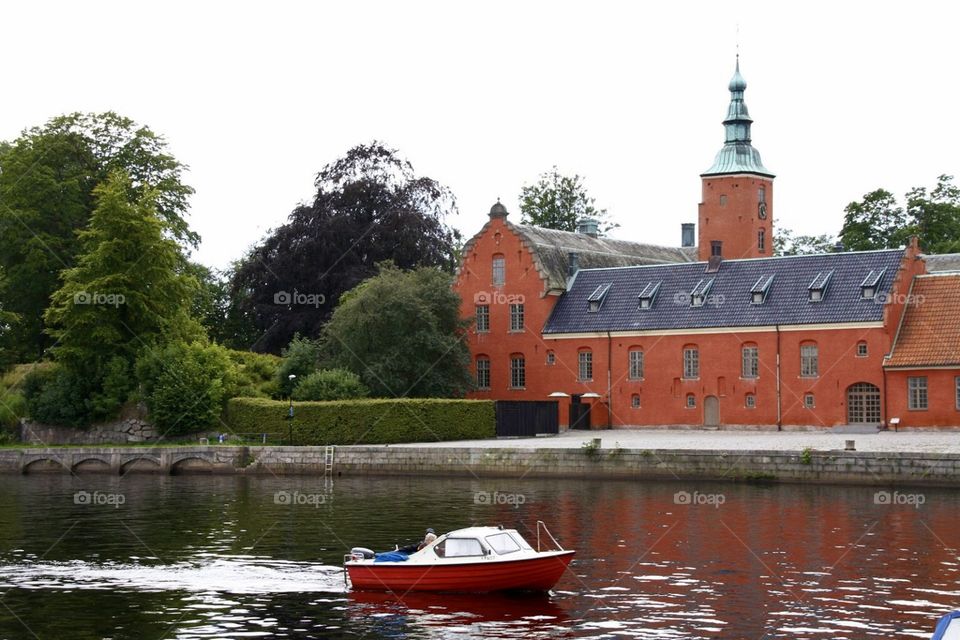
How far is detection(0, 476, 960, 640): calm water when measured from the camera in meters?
24.4

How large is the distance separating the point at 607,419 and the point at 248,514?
3160 cm

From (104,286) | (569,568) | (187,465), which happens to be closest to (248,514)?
(569,568)

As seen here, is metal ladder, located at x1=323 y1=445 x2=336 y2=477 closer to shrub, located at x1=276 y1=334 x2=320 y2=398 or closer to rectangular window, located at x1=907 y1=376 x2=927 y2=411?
shrub, located at x1=276 y1=334 x2=320 y2=398

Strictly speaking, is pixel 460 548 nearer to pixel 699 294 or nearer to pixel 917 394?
pixel 917 394

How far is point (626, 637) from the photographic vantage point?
2305 centimetres

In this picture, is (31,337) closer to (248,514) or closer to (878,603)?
(248,514)

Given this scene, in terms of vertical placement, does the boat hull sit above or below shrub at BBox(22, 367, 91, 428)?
below

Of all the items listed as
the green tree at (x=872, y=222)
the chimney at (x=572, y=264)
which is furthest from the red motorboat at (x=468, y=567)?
the green tree at (x=872, y=222)

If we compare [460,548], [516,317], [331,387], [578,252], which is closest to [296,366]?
[331,387]

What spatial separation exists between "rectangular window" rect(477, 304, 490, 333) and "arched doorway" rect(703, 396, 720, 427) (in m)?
13.4

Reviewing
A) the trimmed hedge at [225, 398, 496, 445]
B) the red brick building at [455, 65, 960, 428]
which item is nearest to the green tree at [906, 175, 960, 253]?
the red brick building at [455, 65, 960, 428]

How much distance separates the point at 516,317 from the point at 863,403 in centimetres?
1971

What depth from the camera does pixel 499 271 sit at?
2913 inches

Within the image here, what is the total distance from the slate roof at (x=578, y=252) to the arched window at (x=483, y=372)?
5.57 metres
